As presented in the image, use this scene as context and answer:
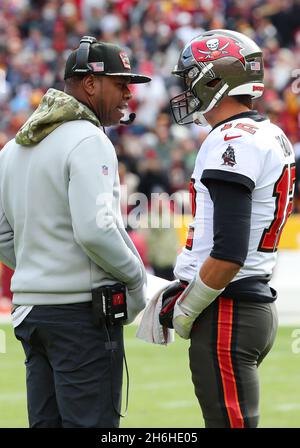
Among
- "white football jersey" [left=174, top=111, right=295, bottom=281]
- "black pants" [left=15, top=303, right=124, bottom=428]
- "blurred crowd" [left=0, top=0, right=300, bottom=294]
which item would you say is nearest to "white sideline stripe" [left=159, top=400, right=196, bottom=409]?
"black pants" [left=15, top=303, right=124, bottom=428]

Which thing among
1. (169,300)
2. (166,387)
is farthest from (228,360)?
(166,387)

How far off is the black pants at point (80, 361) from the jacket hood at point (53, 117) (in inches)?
27.0

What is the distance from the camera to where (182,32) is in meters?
17.9

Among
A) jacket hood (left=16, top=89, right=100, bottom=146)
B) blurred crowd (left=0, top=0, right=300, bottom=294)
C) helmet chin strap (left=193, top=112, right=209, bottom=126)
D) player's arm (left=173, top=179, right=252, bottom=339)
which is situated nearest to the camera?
player's arm (left=173, top=179, right=252, bottom=339)

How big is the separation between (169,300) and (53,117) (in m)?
0.88

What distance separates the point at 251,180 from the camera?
3.81 m

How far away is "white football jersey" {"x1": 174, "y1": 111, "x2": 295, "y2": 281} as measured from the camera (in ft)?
12.5

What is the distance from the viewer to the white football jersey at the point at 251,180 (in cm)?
382

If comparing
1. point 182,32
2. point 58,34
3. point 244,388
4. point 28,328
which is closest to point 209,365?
point 244,388

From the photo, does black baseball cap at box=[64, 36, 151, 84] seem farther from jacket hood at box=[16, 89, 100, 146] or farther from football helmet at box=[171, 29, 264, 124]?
football helmet at box=[171, 29, 264, 124]

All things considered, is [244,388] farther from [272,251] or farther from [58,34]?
[58,34]

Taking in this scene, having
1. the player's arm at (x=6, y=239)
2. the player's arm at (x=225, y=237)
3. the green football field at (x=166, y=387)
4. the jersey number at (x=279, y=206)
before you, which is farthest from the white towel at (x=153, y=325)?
the green football field at (x=166, y=387)

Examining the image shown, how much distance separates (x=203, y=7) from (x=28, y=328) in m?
15.0

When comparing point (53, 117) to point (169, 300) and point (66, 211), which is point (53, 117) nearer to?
point (66, 211)
